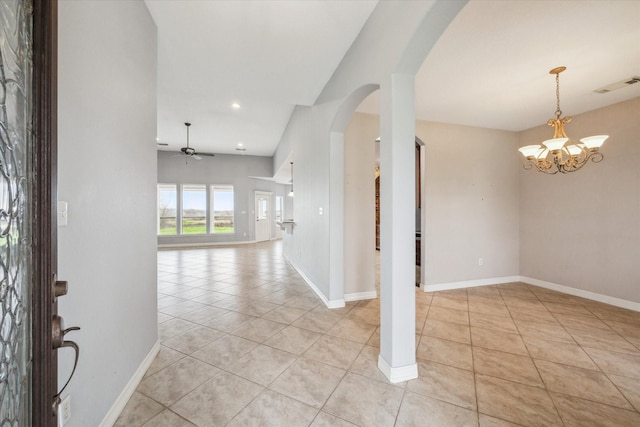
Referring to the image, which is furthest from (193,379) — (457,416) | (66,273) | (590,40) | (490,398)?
(590,40)

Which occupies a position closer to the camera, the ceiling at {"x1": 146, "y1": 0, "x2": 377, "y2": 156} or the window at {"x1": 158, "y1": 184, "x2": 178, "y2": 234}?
the ceiling at {"x1": 146, "y1": 0, "x2": 377, "y2": 156}

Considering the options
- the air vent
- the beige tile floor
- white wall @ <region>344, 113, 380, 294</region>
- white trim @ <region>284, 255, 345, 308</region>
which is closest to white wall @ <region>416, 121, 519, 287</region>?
the beige tile floor

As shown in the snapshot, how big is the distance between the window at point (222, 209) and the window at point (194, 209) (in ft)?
0.98

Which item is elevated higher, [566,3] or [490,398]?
[566,3]

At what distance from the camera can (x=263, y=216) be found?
→ 34.2ft

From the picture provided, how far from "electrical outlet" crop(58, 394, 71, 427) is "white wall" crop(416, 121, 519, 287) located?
4.06 m

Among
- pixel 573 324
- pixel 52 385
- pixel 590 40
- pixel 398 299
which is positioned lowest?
pixel 573 324

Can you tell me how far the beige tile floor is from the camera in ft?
5.15

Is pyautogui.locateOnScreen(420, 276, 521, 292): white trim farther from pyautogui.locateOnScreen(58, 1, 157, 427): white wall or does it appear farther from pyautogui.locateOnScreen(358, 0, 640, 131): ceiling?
pyautogui.locateOnScreen(58, 1, 157, 427): white wall

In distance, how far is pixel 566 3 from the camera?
1809mm

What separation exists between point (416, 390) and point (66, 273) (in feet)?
7.14

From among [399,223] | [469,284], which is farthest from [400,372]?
[469,284]

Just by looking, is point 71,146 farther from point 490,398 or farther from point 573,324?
point 573,324

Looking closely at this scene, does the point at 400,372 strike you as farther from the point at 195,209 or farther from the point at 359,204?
the point at 195,209
